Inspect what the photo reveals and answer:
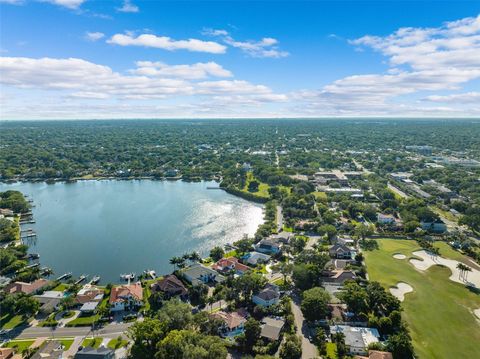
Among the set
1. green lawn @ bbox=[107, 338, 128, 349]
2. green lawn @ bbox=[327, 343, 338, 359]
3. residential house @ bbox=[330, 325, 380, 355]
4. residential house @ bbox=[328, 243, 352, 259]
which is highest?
residential house @ bbox=[328, 243, 352, 259]

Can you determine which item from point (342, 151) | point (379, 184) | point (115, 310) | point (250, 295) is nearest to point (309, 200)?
point (379, 184)

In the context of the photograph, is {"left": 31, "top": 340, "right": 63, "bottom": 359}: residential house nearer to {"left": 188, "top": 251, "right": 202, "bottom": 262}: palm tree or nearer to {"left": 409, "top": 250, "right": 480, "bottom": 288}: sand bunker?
{"left": 188, "top": 251, "right": 202, "bottom": 262}: palm tree

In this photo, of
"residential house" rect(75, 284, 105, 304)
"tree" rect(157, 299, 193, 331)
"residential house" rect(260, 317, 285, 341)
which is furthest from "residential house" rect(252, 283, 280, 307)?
"residential house" rect(75, 284, 105, 304)

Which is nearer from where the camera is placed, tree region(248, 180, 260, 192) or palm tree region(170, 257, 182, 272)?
palm tree region(170, 257, 182, 272)

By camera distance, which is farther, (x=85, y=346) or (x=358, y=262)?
(x=358, y=262)

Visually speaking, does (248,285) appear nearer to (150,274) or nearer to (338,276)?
(338,276)

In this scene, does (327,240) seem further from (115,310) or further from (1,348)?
(1,348)
